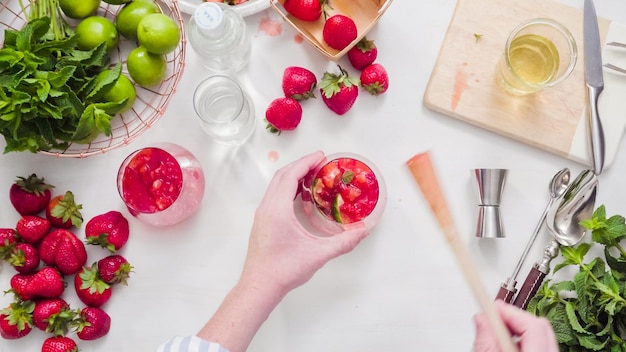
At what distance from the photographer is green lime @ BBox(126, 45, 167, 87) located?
1062mm

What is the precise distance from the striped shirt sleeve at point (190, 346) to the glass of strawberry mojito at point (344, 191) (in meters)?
0.27

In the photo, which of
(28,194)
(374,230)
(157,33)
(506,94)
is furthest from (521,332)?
(28,194)

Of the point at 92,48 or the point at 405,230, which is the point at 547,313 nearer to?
the point at 405,230

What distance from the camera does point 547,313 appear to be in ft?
3.48

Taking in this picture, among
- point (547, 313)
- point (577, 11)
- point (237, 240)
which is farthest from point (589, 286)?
point (237, 240)

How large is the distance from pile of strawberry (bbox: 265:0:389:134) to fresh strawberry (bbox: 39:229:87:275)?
1.32ft

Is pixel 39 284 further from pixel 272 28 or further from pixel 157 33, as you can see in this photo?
pixel 272 28

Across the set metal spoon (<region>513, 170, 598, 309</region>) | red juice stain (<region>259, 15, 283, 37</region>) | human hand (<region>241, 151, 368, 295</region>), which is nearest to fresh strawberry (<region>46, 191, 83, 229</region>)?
human hand (<region>241, 151, 368, 295</region>)

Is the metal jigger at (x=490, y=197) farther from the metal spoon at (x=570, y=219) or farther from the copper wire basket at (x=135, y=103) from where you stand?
the copper wire basket at (x=135, y=103)

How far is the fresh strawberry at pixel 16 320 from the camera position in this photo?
1.07 meters

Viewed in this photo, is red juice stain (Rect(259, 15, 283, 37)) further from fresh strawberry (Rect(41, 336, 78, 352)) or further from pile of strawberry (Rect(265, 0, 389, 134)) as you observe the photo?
fresh strawberry (Rect(41, 336, 78, 352))

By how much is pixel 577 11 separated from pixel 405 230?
0.50 meters

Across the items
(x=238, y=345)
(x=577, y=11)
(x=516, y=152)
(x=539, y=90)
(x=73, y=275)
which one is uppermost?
(x=577, y=11)

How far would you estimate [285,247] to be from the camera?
0.97 meters
